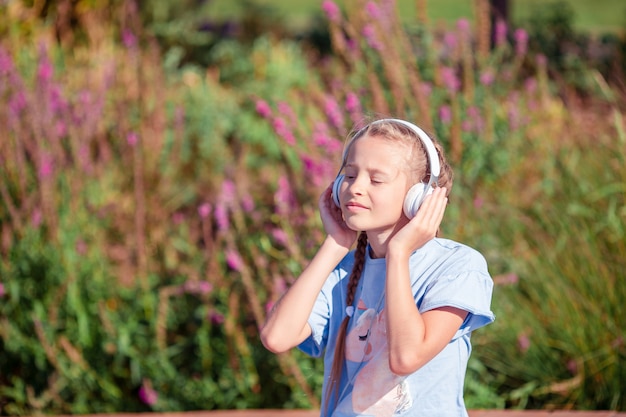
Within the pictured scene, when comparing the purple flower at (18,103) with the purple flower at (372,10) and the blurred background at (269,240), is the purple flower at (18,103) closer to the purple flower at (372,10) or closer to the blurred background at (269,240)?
the blurred background at (269,240)

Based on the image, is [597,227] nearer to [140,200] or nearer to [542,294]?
[542,294]

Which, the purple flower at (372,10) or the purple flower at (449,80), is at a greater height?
the purple flower at (372,10)

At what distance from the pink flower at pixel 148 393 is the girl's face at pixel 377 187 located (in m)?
2.26

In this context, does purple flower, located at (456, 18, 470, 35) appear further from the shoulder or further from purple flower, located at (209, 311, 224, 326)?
the shoulder

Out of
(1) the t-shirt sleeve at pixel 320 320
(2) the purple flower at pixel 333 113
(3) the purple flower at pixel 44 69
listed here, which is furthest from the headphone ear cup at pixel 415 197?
(3) the purple flower at pixel 44 69

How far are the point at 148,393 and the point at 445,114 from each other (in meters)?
1.93

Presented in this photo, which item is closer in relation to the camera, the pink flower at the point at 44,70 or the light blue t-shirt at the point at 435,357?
the light blue t-shirt at the point at 435,357

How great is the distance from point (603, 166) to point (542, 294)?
811 millimetres

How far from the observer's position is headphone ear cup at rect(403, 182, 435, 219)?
6.66 ft

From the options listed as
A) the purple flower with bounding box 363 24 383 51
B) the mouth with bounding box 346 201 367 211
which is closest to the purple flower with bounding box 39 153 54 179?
the purple flower with bounding box 363 24 383 51

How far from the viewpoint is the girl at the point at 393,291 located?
1979 millimetres

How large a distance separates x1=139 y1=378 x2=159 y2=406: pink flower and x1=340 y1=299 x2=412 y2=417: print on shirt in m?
2.09

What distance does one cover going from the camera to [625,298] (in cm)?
381

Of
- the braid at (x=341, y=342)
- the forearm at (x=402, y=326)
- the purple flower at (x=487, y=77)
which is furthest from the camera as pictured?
the purple flower at (x=487, y=77)
